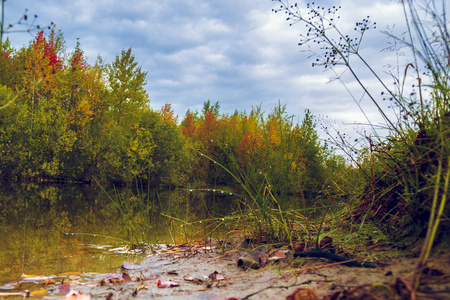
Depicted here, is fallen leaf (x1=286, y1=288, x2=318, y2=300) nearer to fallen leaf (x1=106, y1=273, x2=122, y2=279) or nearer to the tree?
fallen leaf (x1=106, y1=273, x2=122, y2=279)

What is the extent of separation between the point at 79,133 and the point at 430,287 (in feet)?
76.8

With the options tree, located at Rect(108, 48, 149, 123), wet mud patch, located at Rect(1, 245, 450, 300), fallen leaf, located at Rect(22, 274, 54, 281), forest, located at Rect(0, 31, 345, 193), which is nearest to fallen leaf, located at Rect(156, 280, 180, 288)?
wet mud patch, located at Rect(1, 245, 450, 300)

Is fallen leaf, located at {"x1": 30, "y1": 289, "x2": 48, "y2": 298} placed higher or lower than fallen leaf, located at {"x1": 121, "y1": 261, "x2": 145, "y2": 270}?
higher

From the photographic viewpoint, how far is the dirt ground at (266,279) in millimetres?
1462

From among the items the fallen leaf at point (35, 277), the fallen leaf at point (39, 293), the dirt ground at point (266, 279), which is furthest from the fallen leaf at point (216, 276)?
the fallen leaf at point (35, 277)

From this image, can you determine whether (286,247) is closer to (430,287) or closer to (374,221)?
(374,221)

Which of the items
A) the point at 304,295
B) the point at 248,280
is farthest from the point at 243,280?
the point at 304,295

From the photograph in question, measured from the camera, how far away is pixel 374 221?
2.66m

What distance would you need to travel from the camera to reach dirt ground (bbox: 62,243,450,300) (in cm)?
146

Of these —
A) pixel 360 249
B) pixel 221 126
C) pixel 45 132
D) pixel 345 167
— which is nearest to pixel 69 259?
pixel 360 249

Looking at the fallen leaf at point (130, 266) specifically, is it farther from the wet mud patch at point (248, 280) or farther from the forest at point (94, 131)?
the forest at point (94, 131)

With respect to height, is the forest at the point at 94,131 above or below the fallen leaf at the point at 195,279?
above

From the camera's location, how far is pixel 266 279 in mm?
2023

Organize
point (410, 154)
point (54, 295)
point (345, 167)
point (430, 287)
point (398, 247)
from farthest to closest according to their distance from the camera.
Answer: point (345, 167)
point (410, 154)
point (398, 247)
point (54, 295)
point (430, 287)
